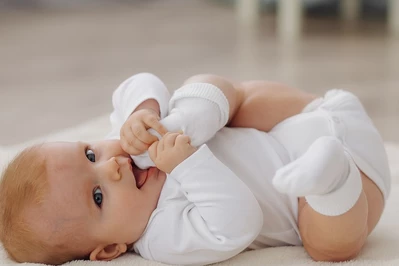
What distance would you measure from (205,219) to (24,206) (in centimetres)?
24

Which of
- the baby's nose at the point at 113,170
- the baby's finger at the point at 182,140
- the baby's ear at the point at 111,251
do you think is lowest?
the baby's ear at the point at 111,251

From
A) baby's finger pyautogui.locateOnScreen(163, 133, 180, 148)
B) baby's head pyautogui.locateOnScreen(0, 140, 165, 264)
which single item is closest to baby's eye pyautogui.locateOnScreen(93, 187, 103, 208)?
baby's head pyautogui.locateOnScreen(0, 140, 165, 264)

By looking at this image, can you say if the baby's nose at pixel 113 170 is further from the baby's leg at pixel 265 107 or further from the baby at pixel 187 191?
the baby's leg at pixel 265 107

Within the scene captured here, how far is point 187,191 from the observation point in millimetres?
976

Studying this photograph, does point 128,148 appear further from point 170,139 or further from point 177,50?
point 177,50

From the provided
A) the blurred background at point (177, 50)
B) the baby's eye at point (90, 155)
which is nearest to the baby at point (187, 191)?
the baby's eye at point (90, 155)

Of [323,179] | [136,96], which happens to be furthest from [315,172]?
[136,96]

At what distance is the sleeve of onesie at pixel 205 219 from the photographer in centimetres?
95

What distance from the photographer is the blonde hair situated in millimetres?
943

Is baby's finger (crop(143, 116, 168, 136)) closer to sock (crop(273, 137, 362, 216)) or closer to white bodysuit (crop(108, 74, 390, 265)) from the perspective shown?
white bodysuit (crop(108, 74, 390, 265))

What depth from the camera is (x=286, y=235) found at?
1.06m

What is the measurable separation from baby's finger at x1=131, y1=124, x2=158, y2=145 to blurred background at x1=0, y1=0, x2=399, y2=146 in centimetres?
92

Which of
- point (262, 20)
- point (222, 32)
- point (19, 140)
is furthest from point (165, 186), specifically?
point (262, 20)

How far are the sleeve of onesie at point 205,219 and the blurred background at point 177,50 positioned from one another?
3.17 feet
